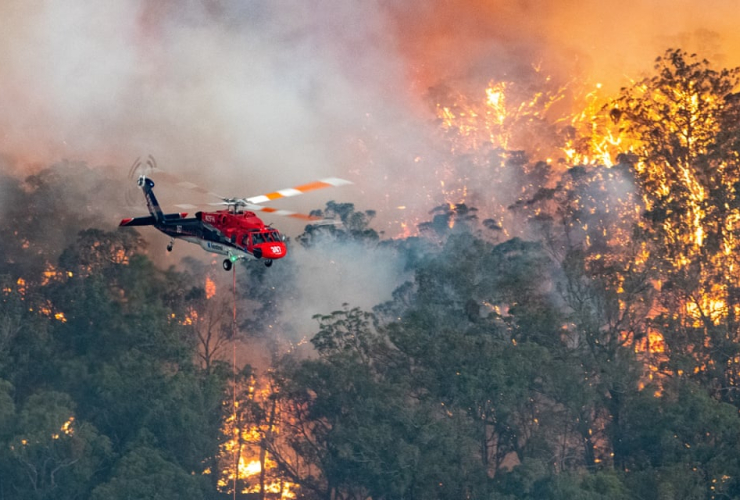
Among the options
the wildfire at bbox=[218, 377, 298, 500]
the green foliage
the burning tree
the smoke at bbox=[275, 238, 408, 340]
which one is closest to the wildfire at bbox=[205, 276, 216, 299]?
the smoke at bbox=[275, 238, 408, 340]

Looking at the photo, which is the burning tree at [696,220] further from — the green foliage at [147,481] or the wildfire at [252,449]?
the green foliage at [147,481]

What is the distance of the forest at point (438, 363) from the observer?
65.6 meters

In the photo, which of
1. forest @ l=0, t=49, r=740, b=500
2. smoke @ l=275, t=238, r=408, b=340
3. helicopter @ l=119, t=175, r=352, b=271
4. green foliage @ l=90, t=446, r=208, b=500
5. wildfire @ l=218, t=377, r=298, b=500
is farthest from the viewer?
smoke @ l=275, t=238, r=408, b=340

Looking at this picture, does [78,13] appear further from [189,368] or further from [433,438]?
[433,438]

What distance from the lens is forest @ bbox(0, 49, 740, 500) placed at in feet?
215

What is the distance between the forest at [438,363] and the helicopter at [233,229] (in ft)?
76.0

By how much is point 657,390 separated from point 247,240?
30301 millimetres

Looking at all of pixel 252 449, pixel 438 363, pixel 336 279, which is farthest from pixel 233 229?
pixel 336 279

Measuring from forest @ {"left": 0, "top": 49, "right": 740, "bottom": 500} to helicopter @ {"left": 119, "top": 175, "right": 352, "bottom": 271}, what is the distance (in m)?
23.2

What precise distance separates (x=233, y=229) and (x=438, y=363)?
90.8ft

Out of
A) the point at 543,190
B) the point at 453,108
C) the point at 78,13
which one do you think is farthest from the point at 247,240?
the point at 453,108

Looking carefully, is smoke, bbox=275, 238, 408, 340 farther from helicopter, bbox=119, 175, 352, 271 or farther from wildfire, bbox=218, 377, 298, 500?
helicopter, bbox=119, 175, 352, 271

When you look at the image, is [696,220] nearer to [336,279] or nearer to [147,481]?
[336,279]

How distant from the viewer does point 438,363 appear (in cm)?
6950
